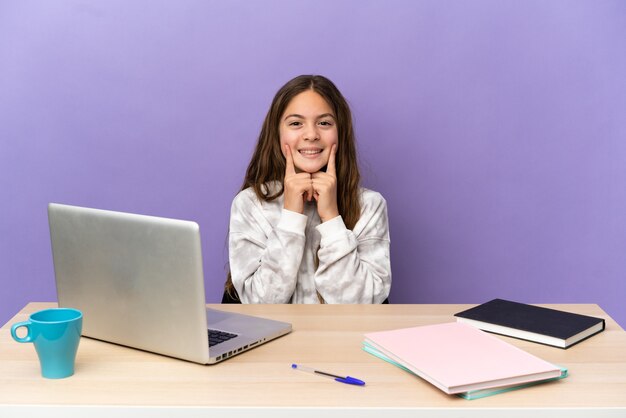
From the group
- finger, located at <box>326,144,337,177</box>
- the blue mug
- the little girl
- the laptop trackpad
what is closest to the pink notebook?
the laptop trackpad

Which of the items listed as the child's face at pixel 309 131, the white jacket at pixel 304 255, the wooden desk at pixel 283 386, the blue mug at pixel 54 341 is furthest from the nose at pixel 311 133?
the blue mug at pixel 54 341

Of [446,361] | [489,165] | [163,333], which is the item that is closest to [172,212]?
[489,165]

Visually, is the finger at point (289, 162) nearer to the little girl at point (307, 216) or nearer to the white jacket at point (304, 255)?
the little girl at point (307, 216)

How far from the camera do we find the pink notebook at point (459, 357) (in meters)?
1.09

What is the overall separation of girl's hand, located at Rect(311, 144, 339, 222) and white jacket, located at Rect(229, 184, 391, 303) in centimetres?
4

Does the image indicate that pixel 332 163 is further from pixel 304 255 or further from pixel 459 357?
pixel 459 357

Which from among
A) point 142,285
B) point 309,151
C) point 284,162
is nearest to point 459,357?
point 142,285

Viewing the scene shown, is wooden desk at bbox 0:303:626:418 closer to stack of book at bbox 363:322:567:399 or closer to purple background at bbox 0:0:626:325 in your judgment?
stack of book at bbox 363:322:567:399

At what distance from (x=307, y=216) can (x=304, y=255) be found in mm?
115

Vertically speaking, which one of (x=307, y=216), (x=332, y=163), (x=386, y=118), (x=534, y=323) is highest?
(x=386, y=118)

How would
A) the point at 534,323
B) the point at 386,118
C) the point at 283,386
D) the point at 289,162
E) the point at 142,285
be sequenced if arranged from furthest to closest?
the point at 386,118 → the point at 289,162 → the point at 534,323 → the point at 142,285 → the point at 283,386

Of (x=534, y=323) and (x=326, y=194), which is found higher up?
(x=326, y=194)

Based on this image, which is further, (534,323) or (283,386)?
(534,323)

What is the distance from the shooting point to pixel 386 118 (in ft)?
8.56
